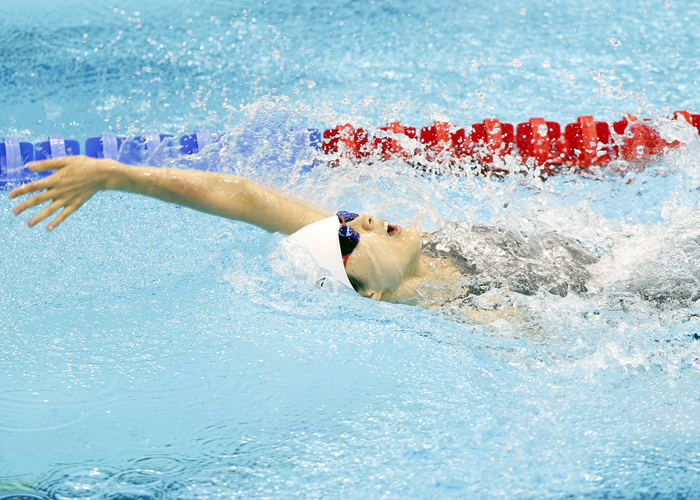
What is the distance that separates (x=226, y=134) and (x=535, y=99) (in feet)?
6.58

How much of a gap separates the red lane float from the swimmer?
1.16 m

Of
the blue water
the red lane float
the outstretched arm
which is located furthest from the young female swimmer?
the red lane float

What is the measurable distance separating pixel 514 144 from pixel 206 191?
2010mm

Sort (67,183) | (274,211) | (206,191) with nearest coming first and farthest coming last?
(67,183), (206,191), (274,211)

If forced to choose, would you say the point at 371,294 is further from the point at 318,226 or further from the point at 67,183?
the point at 67,183

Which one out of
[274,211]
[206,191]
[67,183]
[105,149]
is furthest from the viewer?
[105,149]

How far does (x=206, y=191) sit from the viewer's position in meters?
1.57

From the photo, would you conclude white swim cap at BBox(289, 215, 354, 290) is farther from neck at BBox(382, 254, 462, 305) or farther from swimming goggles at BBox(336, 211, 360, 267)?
neck at BBox(382, 254, 462, 305)

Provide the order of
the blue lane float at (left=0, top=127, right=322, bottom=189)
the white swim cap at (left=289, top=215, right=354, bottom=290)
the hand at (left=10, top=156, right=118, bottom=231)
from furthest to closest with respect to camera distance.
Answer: the blue lane float at (left=0, top=127, right=322, bottom=189)
the white swim cap at (left=289, top=215, right=354, bottom=290)
the hand at (left=10, top=156, right=118, bottom=231)

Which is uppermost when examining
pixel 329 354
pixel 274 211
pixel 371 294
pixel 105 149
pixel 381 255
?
pixel 105 149

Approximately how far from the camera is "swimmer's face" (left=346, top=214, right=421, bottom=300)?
72.2 inches

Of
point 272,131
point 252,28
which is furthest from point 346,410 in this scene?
point 252,28

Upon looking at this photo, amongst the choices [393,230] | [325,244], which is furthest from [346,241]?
[393,230]

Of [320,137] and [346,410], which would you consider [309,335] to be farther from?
[320,137]
